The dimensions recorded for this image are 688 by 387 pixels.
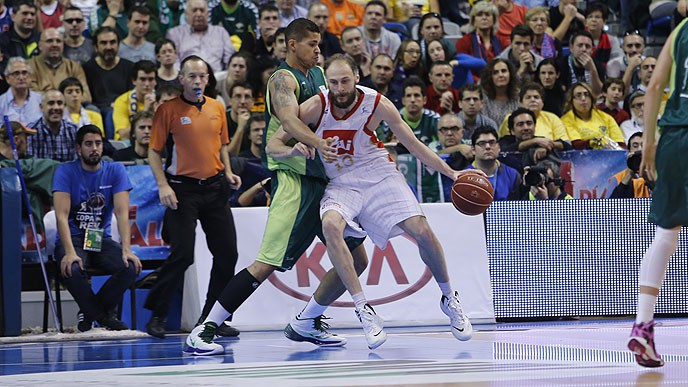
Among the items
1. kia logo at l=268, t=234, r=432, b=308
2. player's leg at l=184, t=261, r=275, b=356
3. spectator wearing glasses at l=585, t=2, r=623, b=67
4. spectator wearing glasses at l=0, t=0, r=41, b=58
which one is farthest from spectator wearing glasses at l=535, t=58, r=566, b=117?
player's leg at l=184, t=261, r=275, b=356

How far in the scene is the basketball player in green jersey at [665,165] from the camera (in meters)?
6.31

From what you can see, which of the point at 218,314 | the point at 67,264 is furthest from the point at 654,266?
the point at 67,264

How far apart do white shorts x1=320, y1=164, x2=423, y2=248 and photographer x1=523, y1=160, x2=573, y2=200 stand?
3.88 meters

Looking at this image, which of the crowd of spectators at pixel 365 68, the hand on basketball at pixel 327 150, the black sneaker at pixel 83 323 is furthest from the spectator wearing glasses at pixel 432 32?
the hand on basketball at pixel 327 150

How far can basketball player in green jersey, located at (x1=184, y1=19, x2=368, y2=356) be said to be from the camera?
829 cm

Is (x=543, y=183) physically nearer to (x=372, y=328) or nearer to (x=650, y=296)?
(x=372, y=328)

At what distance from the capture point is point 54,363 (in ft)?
26.1

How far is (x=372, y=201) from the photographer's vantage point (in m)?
8.24

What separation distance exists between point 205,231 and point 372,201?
276 centimetres

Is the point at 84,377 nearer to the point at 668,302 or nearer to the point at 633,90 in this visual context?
the point at 668,302

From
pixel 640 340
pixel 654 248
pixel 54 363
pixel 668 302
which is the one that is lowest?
pixel 668 302

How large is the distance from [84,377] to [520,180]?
6613 millimetres

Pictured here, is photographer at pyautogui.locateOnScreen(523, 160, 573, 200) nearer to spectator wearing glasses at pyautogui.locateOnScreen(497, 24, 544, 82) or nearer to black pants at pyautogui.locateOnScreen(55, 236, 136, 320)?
spectator wearing glasses at pyautogui.locateOnScreen(497, 24, 544, 82)

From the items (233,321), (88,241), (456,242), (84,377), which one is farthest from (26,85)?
(84,377)
